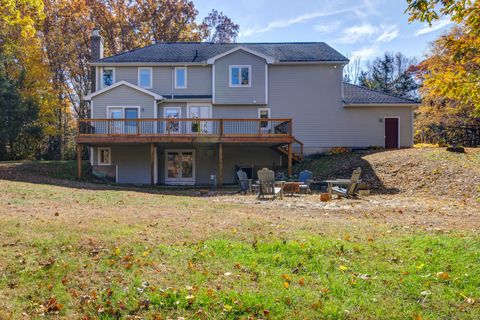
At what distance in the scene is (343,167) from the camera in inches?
760

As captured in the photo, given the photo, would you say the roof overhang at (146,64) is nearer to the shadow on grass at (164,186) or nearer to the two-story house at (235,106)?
the two-story house at (235,106)

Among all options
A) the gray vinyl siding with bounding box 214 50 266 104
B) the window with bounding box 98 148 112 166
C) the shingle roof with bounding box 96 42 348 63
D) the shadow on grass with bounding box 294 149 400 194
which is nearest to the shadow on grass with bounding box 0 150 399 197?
the shadow on grass with bounding box 294 149 400 194

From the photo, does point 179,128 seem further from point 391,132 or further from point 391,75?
point 391,75

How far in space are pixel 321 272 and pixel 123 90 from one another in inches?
770

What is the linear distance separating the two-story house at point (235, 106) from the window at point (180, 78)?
0.06 metres

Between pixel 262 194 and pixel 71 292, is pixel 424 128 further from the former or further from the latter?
pixel 71 292

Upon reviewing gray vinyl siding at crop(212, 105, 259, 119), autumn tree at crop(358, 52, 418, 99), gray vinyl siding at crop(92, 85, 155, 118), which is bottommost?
gray vinyl siding at crop(212, 105, 259, 119)

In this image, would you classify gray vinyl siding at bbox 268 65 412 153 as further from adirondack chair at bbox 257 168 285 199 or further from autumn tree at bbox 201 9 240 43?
autumn tree at bbox 201 9 240 43

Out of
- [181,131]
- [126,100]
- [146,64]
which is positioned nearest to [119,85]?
[126,100]

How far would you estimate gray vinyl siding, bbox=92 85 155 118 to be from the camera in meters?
22.0

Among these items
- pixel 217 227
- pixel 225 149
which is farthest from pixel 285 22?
pixel 217 227

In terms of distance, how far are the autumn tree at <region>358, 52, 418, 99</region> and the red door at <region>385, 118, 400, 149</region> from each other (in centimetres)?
2463

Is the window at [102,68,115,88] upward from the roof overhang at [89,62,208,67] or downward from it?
downward

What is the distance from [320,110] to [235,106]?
538 centimetres
